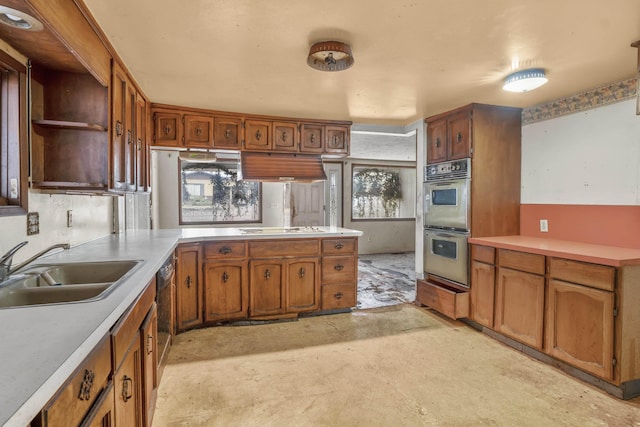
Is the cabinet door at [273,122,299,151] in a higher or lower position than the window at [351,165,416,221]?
higher

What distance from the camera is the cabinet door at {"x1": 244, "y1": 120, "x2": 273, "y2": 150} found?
11.5 feet

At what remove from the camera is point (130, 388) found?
1.32 meters

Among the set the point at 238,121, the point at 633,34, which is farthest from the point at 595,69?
the point at 238,121

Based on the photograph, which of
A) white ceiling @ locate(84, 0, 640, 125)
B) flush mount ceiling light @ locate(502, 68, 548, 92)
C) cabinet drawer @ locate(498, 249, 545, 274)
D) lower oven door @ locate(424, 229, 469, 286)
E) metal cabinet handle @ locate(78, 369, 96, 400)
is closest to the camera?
metal cabinet handle @ locate(78, 369, 96, 400)

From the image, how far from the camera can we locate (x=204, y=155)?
3.30 metres

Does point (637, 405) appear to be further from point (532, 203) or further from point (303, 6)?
point (303, 6)

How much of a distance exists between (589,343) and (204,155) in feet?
11.3

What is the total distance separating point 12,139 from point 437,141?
11.1 feet

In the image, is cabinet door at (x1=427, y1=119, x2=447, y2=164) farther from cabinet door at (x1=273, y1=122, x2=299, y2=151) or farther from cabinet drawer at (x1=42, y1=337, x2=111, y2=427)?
cabinet drawer at (x1=42, y1=337, x2=111, y2=427)

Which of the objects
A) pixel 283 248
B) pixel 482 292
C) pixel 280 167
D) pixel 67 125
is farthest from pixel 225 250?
pixel 482 292

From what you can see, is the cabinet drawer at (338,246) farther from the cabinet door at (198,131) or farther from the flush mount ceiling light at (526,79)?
the flush mount ceiling light at (526,79)

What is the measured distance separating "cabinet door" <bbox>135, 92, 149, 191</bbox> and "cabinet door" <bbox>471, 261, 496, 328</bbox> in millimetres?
3043

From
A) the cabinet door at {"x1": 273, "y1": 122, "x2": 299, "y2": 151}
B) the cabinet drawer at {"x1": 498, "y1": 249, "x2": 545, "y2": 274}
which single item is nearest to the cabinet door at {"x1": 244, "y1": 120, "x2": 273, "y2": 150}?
the cabinet door at {"x1": 273, "y1": 122, "x2": 299, "y2": 151}

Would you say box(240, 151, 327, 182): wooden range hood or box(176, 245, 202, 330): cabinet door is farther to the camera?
box(240, 151, 327, 182): wooden range hood
